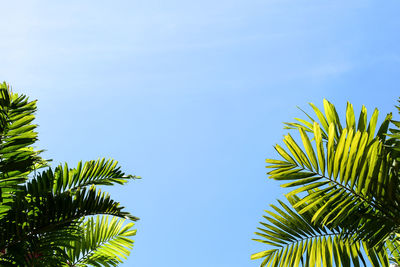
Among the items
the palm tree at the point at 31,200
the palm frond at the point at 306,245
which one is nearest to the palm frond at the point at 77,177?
the palm tree at the point at 31,200

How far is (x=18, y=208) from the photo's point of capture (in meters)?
3.85

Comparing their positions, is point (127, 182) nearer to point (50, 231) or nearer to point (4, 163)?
point (50, 231)

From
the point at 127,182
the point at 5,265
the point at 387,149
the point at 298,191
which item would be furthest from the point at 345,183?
the point at 5,265

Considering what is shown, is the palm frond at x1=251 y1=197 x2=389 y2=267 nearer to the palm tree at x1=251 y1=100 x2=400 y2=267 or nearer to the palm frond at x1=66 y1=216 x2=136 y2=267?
the palm tree at x1=251 y1=100 x2=400 y2=267

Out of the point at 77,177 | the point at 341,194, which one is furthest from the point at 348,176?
the point at 77,177

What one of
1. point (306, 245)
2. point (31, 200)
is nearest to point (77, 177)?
point (31, 200)

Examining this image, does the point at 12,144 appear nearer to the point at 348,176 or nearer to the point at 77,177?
the point at 77,177

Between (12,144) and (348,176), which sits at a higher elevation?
(12,144)

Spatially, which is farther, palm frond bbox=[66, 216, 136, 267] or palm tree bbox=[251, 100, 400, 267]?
palm frond bbox=[66, 216, 136, 267]

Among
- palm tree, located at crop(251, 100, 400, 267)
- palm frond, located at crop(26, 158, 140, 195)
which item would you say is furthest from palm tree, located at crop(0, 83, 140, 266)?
palm tree, located at crop(251, 100, 400, 267)

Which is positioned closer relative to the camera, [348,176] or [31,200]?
[348,176]

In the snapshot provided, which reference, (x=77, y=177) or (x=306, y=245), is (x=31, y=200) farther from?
(x=306, y=245)

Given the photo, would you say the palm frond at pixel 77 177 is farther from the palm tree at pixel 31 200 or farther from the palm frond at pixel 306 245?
the palm frond at pixel 306 245

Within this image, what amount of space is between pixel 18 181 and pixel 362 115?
2993 millimetres
